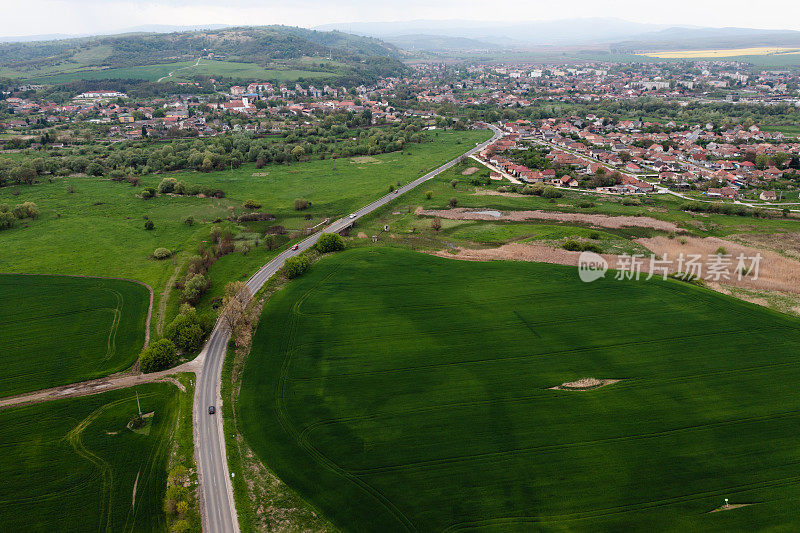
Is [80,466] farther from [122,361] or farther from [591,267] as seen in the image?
[591,267]

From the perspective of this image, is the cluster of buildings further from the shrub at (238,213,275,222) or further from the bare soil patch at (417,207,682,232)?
the shrub at (238,213,275,222)

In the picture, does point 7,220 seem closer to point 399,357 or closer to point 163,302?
point 163,302

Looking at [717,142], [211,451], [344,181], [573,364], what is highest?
[717,142]

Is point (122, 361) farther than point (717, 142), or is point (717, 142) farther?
point (717, 142)

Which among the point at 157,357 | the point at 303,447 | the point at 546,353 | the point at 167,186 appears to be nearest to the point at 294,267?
the point at 157,357

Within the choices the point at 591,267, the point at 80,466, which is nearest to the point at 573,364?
the point at 591,267

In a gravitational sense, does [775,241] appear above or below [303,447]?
above

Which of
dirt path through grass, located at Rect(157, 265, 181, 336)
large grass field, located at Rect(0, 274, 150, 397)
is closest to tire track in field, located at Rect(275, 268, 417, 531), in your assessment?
dirt path through grass, located at Rect(157, 265, 181, 336)
